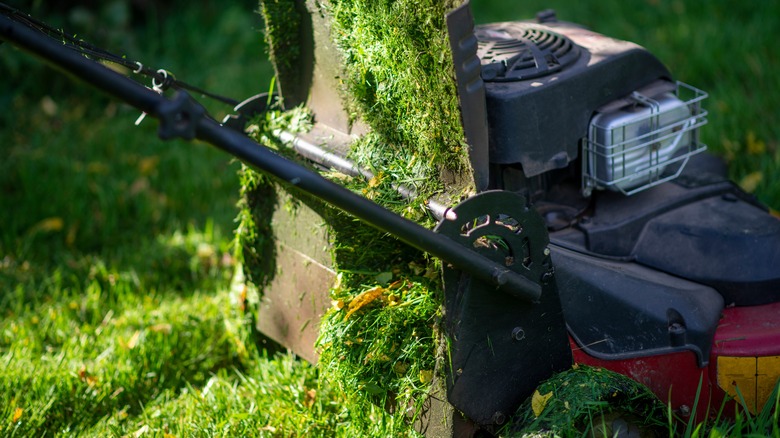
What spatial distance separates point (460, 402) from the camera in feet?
6.61

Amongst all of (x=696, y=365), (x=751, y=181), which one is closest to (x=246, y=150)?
(x=696, y=365)

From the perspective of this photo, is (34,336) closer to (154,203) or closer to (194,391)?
(194,391)

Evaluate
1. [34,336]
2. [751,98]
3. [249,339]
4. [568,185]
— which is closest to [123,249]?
[34,336]

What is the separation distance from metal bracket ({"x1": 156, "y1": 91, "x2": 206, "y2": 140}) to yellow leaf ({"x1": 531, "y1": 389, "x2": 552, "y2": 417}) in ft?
3.23

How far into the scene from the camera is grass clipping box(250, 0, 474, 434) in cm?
200

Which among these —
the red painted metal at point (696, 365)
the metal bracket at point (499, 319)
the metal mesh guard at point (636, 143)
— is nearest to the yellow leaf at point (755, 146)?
the metal mesh guard at point (636, 143)

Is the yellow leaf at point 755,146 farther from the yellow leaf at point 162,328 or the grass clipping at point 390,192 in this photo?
A: the yellow leaf at point 162,328

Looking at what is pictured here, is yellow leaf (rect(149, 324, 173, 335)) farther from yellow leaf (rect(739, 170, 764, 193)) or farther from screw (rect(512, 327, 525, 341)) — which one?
yellow leaf (rect(739, 170, 764, 193))

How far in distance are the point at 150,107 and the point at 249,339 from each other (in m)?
1.33

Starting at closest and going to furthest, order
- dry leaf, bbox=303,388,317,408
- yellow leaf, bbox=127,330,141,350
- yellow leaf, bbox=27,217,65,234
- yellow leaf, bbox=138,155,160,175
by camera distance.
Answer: dry leaf, bbox=303,388,317,408 → yellow leaf, bbox=127,330,141,350 → yellow leaf, bbox=27,217,65,234 → yellow leaf, bbox=138,155,160,175

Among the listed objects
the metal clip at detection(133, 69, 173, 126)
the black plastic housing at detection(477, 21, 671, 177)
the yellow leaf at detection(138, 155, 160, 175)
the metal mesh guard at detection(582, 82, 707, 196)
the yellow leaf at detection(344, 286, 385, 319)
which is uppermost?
the metal clip at detection(133, 69, 173, 126)

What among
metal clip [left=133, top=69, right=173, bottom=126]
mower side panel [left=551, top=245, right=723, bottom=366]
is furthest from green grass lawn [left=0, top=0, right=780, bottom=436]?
mower side panel [left=551, top=245, right=723, bottom=366]

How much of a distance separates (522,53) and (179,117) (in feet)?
3.35

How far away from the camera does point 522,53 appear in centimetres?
228
